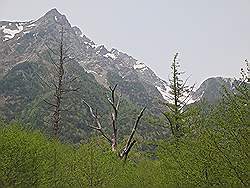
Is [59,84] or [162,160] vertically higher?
[59,84]

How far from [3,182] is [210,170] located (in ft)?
19.0

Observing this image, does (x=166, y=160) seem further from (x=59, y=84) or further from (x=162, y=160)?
(x=59, y=84)

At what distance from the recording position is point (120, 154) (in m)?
24.8

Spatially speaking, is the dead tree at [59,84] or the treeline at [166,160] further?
the dead tree at [59,84]

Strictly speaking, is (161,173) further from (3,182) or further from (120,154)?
(120,154)

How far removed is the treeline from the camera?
1071 centimetres

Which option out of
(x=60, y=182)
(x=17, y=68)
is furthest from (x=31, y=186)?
(x=17, y=68)

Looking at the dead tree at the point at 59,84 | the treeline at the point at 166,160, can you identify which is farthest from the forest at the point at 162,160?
the dead tree at the point at 59,84

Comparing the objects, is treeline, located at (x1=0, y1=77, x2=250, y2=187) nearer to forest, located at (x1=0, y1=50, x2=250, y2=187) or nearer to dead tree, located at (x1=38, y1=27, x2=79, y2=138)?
forest, located at (x1=0, y1=50, x2=250, y2=187)

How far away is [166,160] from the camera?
14.7m

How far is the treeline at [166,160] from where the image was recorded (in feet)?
35.1

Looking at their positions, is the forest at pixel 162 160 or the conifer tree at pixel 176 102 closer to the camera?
the forest at pixel 162 160

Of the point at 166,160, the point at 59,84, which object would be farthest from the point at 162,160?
the point at 59,84

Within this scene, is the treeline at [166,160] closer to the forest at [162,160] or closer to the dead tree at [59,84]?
the forest at [162,160]
